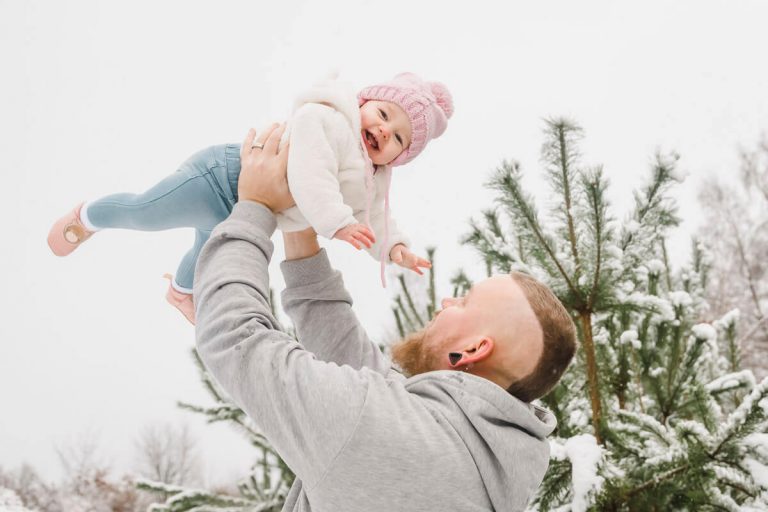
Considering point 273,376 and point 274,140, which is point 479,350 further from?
point 274,140

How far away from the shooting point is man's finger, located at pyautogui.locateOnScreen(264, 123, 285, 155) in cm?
157

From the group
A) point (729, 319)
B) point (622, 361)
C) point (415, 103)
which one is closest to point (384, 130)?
point (415, 103)

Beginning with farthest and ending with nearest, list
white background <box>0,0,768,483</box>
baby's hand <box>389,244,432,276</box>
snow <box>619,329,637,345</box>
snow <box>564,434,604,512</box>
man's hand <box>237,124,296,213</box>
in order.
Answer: white background <box>0,0,768,483</box> < snow <box>619,329,637,345</box> < snow <box>564,434,604,512</box> < baby's hand <box>389,244,432,276</box> < man's hand <box>237,124,296,213</box>

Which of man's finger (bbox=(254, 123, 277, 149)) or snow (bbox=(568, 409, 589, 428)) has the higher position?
man's finger (bbox=(254, 123, 277, 149))

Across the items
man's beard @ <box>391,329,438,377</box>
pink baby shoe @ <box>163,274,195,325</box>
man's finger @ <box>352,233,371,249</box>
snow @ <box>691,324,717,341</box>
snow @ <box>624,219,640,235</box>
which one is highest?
man's finger @ <box>352,233,371,249</box>

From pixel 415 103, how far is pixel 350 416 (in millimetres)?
1332

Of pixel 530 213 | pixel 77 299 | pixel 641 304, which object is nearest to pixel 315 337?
pixel 530 213

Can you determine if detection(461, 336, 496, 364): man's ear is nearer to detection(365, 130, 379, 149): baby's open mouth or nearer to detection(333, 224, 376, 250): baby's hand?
detection(333, 224, 376, 250): baby's hand

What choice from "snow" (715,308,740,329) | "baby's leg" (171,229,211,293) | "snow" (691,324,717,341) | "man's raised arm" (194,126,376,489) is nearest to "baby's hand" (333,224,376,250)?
"man's raised arm" (194,126,376,489)

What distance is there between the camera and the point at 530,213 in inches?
109

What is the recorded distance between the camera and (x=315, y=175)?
5.24ft

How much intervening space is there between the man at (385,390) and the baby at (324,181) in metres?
0.12

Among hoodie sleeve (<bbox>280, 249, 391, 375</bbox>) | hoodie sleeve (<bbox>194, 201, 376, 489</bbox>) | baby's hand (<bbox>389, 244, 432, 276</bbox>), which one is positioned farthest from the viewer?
baby's hand (<bbox>389, 244, 432, 276</bbox>)

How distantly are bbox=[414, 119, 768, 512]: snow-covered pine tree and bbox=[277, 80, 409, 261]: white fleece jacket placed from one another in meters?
1.00
